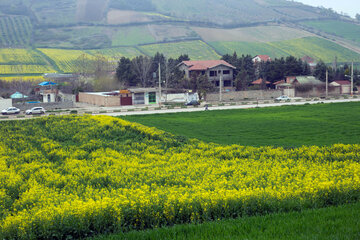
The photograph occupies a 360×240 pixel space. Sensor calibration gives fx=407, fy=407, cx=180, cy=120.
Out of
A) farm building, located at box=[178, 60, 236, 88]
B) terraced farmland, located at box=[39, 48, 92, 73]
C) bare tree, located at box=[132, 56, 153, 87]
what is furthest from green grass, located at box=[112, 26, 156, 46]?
farm building, located at box=[178, 60, 236, 88]

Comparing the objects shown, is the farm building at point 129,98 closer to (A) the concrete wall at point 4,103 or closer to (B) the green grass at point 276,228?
(A) the concrete wall at point 4,103

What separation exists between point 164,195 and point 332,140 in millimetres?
17429

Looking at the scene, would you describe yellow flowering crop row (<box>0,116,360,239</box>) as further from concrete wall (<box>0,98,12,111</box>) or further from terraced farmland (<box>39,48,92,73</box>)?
terraced farmland (<box>39,48,92,73</box>)

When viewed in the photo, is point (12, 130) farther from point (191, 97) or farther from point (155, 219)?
point (191, 97)

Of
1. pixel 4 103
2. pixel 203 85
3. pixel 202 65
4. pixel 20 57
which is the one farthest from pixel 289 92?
pixel 20 57

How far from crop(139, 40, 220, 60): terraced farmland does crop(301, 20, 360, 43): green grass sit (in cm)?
6721

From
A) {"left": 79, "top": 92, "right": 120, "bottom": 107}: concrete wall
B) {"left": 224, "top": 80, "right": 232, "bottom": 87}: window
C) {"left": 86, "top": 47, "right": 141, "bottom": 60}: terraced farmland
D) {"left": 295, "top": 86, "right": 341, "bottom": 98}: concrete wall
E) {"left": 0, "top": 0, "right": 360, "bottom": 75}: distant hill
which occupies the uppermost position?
{"left": 0, "top": 0, "right": 360, "bottom": 75}: distant hill

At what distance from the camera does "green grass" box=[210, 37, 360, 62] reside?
465ft

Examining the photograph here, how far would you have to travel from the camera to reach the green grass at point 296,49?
465 ft

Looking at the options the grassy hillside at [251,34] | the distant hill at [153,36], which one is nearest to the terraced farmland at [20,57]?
the distant hill at [153,36]

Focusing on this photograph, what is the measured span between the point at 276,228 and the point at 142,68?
3109 inches

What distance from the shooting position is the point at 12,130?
108 feet

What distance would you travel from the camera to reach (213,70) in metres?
87.2

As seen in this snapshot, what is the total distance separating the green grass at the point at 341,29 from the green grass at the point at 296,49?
23688 mm
